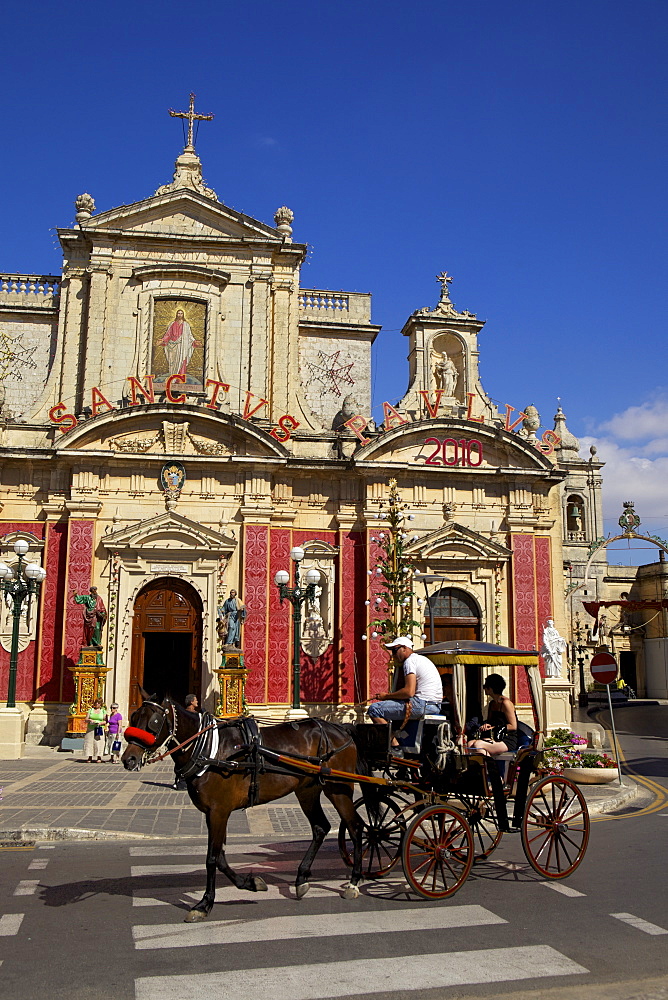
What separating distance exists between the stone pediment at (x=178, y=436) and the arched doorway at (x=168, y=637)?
387 centimetres

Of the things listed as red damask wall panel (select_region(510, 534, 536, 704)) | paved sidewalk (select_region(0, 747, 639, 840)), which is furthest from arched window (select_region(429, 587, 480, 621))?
paved sidewalk (select_region(0, 747, 639, 840))

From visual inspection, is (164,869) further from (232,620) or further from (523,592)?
(523,592)

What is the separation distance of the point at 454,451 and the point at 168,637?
10295 mm

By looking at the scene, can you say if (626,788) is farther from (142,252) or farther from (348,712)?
(142,252)

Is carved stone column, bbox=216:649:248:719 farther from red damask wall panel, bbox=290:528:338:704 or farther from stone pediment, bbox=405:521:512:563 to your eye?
stone pediment, bbox=405:521:512:563

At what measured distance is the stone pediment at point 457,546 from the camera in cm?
2522

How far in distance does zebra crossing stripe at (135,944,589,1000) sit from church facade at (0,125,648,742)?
1743cm

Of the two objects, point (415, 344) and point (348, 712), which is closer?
point (348, 712)

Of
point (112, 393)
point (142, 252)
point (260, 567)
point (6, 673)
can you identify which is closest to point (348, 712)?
point (260, 567)

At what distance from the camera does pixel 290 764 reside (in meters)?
8.50

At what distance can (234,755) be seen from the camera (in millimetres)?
8336

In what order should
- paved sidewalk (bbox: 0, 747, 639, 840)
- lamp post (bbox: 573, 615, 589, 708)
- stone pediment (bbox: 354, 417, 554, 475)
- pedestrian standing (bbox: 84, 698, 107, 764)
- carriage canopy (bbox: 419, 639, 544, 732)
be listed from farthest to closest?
lamp post (bbox: 573, 615, 589, 708) < stone pediment (bbox: 354, 417, 554, 475) < pedestrian standing (bbox: 84, 698, 107, 764) < paved sidewalk (bbox: 0, 747, 639, 840) < carriage canopy (bbox: 419, 639, 544, 732)

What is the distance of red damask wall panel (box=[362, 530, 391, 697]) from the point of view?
24.2m

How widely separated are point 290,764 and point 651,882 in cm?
414
